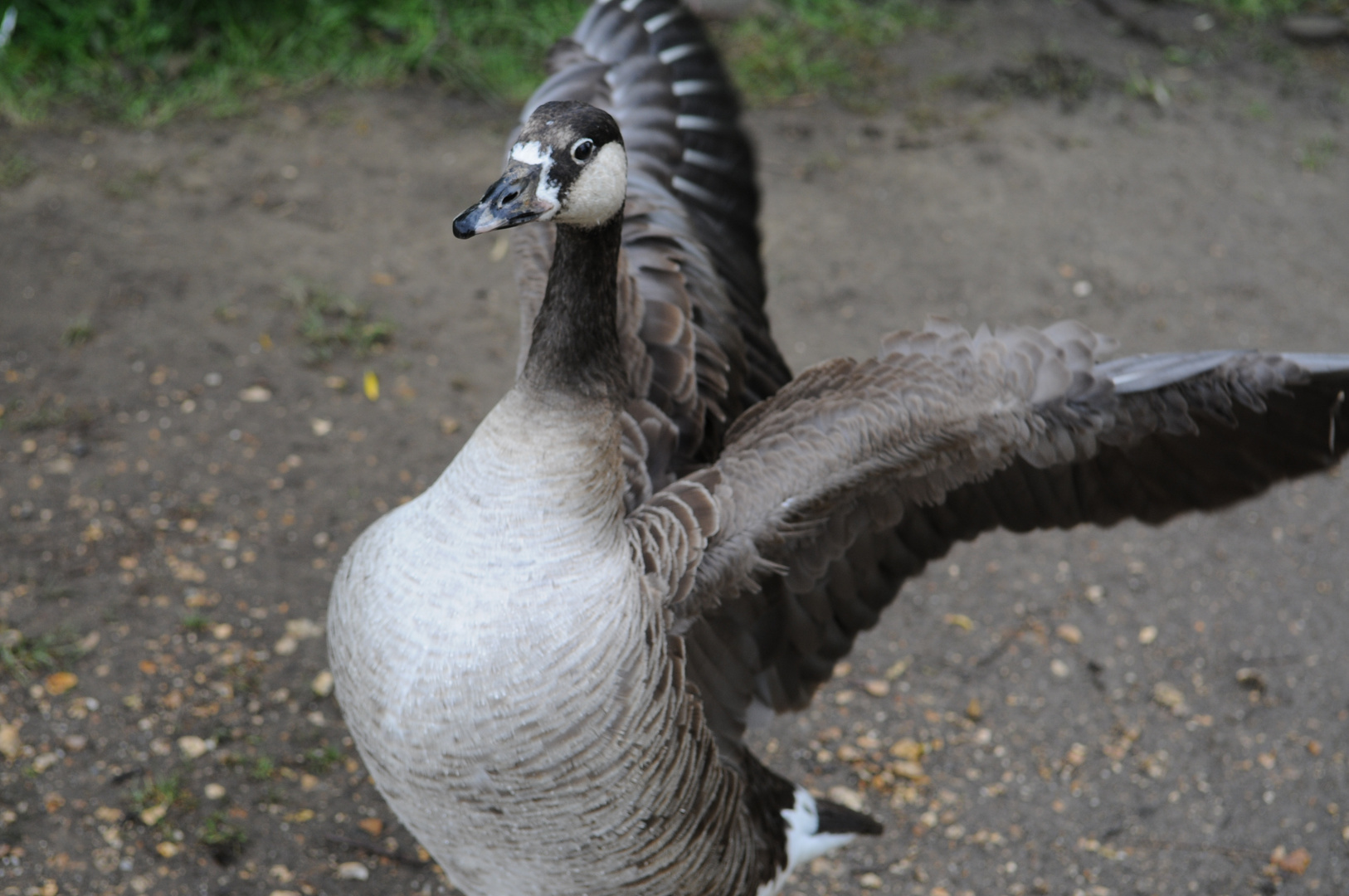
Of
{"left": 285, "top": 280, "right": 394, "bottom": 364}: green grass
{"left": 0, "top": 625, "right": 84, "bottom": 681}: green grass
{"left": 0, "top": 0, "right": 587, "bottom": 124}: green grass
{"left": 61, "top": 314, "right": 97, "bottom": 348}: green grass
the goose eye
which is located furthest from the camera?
{"left": 0, "top": 0, "right": 587, "bottom": 124}: green grass

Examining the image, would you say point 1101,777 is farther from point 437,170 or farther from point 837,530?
point 437,170

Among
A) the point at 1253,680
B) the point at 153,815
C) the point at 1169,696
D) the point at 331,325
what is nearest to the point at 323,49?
the point at 331,325

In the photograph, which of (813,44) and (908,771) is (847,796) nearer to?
(908,771)

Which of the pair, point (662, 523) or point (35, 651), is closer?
point (662, 523)

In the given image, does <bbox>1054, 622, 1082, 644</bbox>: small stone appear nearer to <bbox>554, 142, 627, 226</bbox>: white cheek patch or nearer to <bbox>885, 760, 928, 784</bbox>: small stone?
<bbox>885, 760, 928, 784</bbox>: small stone

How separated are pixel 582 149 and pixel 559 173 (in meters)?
0.08

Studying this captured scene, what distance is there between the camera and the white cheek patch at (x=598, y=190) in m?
2.48

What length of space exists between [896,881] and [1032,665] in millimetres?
1179

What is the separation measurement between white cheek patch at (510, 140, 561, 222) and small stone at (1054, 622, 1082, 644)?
3249mm

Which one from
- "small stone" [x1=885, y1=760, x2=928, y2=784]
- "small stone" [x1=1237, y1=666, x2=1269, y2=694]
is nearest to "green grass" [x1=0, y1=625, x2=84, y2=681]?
"small stone" [x1=885, y1=760, x2=928, y2=784]

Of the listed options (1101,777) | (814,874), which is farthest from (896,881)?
(1101,777)

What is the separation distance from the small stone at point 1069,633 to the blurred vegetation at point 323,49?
171 inches

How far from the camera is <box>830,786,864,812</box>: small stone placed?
4133 mm

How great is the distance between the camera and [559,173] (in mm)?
2436
